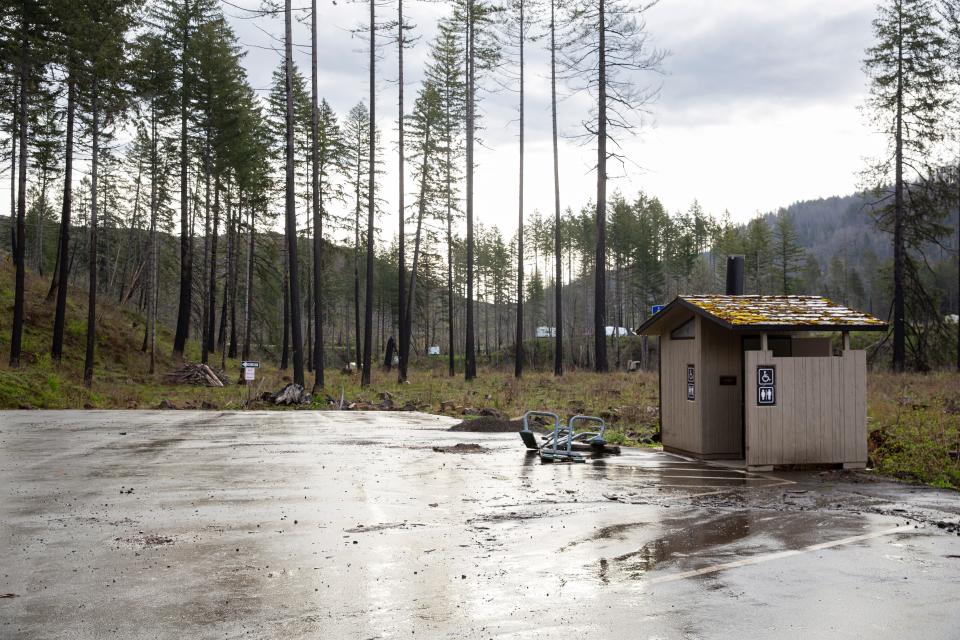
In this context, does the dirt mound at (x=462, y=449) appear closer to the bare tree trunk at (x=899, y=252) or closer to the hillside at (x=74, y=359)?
the hillside at (x=74, y=359)

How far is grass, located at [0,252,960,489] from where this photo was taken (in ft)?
48.5

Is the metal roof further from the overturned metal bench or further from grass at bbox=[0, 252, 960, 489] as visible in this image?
the overturned metal bench

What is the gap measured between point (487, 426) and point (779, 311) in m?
8.33

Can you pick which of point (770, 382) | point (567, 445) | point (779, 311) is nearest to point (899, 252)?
point (779, 311)

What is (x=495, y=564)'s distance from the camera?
23.1 ft

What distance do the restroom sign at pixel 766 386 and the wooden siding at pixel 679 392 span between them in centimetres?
130

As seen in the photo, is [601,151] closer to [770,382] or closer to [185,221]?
[185,221]

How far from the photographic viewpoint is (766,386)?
12.5 metres

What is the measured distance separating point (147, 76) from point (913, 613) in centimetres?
3820

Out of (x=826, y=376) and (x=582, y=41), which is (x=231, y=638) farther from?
(x=582, y=41)

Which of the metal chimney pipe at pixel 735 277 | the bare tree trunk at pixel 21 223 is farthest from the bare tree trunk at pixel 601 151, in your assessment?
the bare tree trunk at pixel 21 223

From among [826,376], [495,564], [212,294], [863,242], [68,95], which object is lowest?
[495,564]

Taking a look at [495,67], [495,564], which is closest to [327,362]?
[495,67]

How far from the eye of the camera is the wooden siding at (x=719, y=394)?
13750 mm
